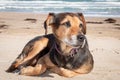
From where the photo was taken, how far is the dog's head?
6.30m

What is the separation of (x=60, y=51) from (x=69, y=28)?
539mm

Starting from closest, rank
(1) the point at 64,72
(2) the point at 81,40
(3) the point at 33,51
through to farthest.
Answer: (2) the point at 81,40
(1) the point at 64,72
(3) the point at 33,51

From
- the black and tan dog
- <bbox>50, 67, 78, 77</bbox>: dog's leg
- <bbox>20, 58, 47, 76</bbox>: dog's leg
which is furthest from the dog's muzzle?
<bbox>20, 58, 47, 76</bbox>: dog's leg

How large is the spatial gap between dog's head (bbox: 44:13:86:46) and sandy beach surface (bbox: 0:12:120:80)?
3.22 feet

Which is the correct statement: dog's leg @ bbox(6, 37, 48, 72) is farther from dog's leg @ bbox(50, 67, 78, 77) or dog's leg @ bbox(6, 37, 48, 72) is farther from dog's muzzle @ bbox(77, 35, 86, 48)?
dog's muzzle @ bbox(77, 35, 86, 48)

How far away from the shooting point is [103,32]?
1482cm

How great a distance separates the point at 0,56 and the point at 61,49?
288cm

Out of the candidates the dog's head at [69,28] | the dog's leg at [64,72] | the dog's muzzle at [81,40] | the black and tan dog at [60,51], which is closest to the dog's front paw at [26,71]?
the black and tan dog at [60,51]

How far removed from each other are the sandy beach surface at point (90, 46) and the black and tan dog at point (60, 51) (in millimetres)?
162

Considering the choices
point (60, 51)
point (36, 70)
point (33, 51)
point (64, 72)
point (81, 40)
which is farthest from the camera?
point (33, 51)

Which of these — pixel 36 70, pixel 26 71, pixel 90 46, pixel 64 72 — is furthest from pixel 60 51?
pixel 90 46

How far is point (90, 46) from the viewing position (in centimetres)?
1073

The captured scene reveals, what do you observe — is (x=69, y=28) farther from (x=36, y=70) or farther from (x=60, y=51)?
(x=36, y=70)

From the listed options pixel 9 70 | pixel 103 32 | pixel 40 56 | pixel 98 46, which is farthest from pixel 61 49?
pixel 103 32
